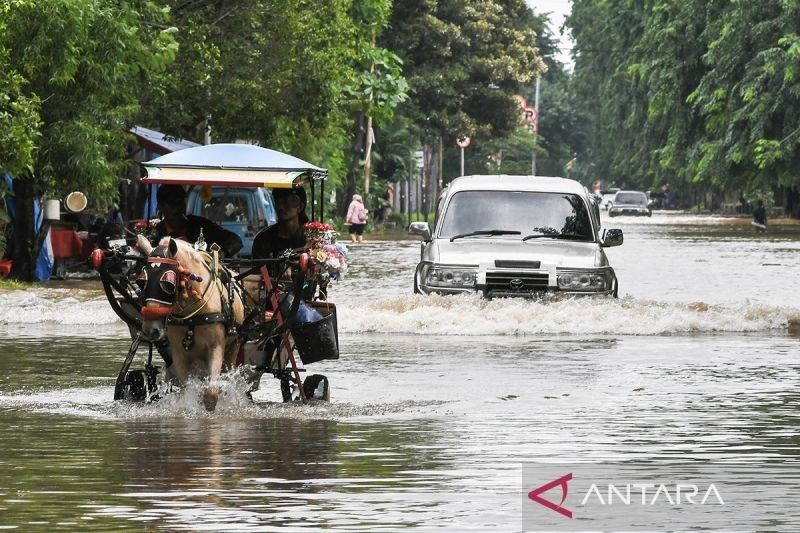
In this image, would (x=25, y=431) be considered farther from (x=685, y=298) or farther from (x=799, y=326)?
(x=685, y=298)

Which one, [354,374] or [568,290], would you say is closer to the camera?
[354,374]

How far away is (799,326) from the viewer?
23.6 m

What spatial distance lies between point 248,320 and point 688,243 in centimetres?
4316

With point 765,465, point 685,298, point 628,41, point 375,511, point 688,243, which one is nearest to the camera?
point 375,511

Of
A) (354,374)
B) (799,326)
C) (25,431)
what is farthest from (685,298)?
(25,431)

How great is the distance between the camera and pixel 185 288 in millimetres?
12797

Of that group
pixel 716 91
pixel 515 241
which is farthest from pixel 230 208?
pixel 716 91

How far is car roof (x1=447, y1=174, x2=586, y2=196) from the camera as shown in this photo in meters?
23.4

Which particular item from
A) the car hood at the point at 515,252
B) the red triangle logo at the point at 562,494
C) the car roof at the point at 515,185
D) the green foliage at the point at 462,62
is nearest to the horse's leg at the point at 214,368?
the red triangle logo at the point at 562,494

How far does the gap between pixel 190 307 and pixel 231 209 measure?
20.9 metres

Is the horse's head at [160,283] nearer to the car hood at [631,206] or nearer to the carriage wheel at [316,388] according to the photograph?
the carriage wheel at [316,388]

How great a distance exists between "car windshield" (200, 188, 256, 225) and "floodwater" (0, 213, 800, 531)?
6994mm

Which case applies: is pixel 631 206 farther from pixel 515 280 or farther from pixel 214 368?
pixel 214 368

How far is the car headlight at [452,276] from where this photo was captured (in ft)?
72.4
